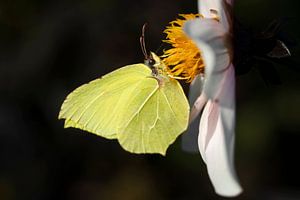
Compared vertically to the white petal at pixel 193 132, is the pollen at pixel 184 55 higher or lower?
higher

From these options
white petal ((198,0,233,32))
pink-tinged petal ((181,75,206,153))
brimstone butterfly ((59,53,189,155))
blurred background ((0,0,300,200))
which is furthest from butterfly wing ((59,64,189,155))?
blurred background ((0,0,300,200))

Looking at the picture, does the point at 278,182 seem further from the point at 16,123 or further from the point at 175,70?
the point at 175,70

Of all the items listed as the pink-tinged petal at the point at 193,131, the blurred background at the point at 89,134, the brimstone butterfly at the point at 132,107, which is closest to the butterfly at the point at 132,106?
the brimstone butterfly at the point at 132,107

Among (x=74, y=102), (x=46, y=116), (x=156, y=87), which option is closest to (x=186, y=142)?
Result: (x=156, y=87)

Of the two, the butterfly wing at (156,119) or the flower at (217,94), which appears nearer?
the flower at (217,94)

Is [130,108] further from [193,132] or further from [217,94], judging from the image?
[217,94]

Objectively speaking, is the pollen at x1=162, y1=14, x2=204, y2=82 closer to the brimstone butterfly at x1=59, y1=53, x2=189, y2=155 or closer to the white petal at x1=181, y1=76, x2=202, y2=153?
the brimstone butterfly at x1=59, y1=53, x2=189, y2=155

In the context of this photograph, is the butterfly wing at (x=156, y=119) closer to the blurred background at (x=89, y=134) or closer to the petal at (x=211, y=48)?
the petal at (x=211, y=48)
